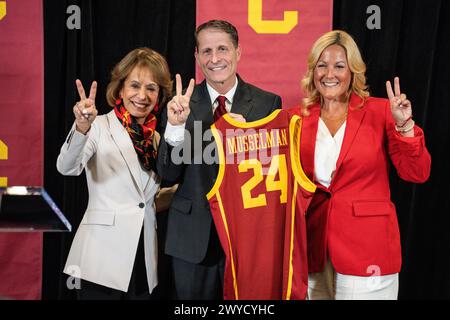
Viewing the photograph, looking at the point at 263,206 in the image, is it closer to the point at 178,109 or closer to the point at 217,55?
the point at 178,109

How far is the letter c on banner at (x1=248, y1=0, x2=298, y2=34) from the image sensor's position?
116 inches

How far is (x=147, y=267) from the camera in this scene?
232cm

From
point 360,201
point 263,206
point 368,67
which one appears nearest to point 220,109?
point 263,206

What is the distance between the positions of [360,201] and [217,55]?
0.88 metres

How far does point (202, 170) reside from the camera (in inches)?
86.1

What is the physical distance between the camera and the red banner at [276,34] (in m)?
2.96

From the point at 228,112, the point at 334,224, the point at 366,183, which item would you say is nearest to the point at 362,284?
the point at 334,224

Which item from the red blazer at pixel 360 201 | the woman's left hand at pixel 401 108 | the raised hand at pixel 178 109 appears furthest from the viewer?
the red blazer at pixel 360 201

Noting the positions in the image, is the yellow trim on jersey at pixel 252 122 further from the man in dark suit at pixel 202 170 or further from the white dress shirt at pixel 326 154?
the white dress shirt at pixel 326 154

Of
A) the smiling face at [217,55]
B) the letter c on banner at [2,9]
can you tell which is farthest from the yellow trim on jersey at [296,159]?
the letter c on banner at [2,9]

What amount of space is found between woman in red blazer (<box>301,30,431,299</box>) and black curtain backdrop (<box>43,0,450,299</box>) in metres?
0.72

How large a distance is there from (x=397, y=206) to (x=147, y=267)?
5.24 ft

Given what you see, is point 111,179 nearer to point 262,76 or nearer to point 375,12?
point 262,76

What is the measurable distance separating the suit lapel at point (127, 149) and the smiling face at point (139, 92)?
0.10 meters
